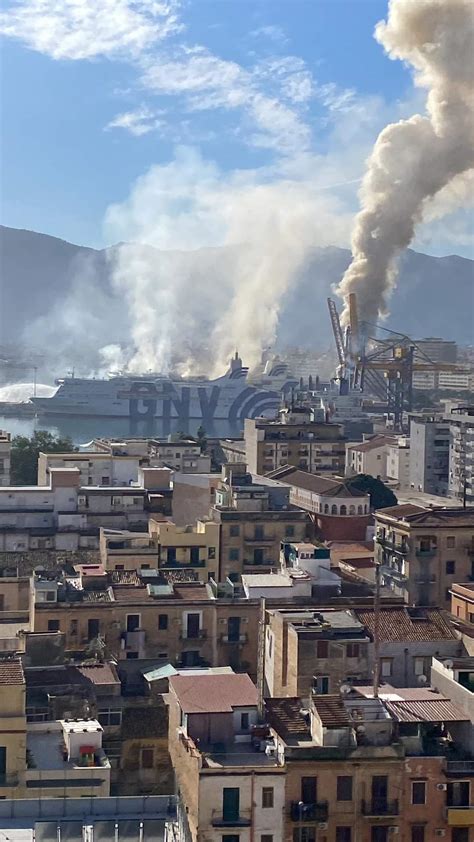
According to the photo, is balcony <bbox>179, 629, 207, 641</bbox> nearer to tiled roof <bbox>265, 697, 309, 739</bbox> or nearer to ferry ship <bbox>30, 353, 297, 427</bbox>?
tiled roof <bbox>265, 697, 309, 739</bbox>

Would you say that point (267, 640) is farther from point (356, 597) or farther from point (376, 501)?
point (376, 501)

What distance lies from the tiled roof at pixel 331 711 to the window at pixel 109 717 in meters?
2.26

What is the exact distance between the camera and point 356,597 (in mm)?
14914

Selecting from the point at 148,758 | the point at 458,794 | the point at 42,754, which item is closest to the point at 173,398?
the point at 148,758

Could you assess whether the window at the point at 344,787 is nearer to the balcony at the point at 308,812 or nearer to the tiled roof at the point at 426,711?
the balcony at the point at 308,812

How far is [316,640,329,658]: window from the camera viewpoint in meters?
12.3

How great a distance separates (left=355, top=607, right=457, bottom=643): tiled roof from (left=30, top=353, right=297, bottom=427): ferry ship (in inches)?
2787

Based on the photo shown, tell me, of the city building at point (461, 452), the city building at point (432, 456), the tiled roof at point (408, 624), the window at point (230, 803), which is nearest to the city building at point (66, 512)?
the tiled roof at point (408, 624)

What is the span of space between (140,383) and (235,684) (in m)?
79.3

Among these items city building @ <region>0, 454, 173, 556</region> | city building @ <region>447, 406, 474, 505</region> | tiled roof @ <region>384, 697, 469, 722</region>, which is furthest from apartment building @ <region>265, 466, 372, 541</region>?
city building @ <region>447, 406, 474, 505</region>

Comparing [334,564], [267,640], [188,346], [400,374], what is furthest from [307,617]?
[188,346]

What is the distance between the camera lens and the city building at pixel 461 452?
115 feet

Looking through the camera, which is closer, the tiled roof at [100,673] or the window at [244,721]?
the window at [244,721]

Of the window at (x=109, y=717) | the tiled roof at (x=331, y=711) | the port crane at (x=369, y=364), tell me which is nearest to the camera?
the tiled roof at (x=331, y=711)
